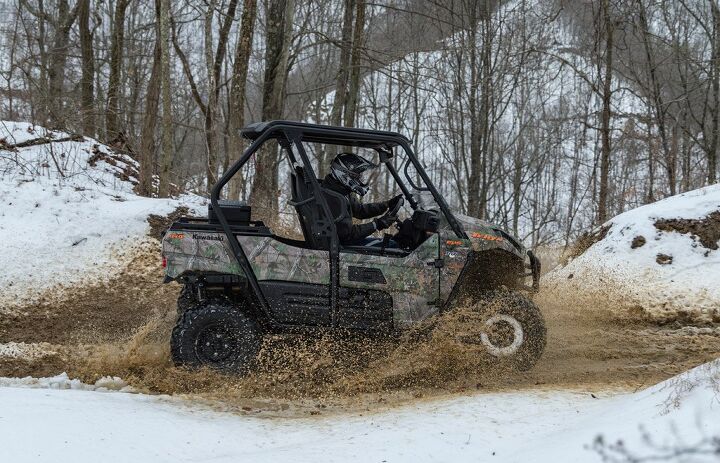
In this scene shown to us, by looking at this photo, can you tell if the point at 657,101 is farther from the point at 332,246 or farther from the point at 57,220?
the point at 57,220

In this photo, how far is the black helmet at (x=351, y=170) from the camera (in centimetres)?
573

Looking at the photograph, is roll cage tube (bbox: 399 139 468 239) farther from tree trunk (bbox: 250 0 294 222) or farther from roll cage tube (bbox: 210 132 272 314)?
tree trunk (bbox: 250 0 294 222)

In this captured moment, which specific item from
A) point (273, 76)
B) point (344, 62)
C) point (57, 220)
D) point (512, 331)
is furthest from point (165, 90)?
point (512, 331)

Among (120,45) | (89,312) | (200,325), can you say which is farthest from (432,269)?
(120,45)

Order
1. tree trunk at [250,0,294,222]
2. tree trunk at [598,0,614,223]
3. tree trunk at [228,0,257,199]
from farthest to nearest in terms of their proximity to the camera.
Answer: tree trunk at [598,0,614,223], tree trunk at [250,0,294,222], tree trunk at [228,0,257,199]

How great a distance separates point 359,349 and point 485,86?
9.76 meters

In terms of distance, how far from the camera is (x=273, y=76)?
1197cm

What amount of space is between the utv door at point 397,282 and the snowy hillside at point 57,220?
4.32 meters

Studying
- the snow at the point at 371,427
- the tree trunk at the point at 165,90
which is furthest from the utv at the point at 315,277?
the tree trunk at the point at 165,90

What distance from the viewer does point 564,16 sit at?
51.9 ft

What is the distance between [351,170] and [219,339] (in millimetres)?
1786

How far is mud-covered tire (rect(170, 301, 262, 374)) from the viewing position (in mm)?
5301

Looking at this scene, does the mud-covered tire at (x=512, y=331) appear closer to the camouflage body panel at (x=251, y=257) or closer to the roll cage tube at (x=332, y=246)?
the roll cage tube at (x=332, y=246)

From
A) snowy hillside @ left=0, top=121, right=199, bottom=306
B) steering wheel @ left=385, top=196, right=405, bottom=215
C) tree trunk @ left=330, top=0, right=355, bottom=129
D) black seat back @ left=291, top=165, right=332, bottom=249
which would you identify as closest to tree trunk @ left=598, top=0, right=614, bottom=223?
tree trunk @ left=330, top=0, right=355, bottom=129
